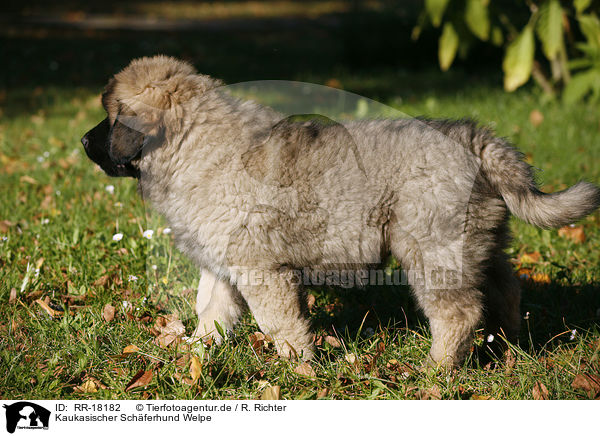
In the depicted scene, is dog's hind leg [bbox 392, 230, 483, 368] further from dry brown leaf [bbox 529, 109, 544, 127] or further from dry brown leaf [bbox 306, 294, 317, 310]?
dry brown leaf [bbox 529, 109, 544, 127]

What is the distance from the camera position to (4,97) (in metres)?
9.25

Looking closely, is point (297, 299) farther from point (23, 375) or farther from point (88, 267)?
point (88, 267)

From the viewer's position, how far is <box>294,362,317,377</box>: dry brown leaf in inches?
115

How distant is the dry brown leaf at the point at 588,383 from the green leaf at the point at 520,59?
4215 mm

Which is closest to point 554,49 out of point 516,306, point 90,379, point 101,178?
point 516,306

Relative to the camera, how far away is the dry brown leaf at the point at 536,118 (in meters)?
7.17

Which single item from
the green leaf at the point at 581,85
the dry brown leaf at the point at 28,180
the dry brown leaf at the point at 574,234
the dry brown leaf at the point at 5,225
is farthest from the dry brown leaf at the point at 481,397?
the green leaf at the point at 581,85

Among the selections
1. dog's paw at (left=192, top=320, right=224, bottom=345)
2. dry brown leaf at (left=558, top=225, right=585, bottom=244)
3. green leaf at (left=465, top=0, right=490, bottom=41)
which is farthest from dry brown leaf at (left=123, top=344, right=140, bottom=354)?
green leaf at (left=465, top=0, right=490, bottom=41)

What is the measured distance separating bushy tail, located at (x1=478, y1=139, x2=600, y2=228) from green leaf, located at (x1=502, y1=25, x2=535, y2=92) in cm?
384

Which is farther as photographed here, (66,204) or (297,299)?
(66,204)

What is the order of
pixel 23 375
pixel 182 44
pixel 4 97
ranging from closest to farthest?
pixel 23 375, pixel 4 97, pixel 182 44

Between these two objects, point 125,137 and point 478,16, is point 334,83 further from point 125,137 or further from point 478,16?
point 125,137

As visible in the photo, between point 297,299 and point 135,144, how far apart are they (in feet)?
3.43

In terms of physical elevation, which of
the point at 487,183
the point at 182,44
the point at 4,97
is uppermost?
the point at 182,44
